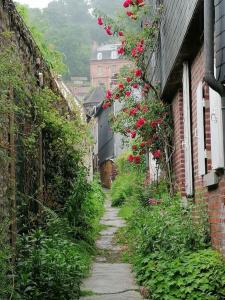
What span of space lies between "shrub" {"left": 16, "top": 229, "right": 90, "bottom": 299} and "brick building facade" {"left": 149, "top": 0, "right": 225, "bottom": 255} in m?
1.79

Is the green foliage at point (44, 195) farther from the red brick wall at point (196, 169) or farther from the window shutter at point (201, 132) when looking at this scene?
the window shutter at point (201, 132)

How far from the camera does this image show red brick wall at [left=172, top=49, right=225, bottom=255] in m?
5.73

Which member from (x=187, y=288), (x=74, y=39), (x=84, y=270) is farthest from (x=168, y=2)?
(x=74, y=39)

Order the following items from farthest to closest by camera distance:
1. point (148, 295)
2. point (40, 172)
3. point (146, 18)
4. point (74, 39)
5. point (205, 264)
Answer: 1. point (74, 39)
2. point (146, 18)
3. point (40, 172)
4. point (148, 295)
5. point (205, 264)

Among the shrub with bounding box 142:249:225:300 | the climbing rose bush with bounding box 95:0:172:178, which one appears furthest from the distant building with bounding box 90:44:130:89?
the shrub with bounding box 142:249:225:300

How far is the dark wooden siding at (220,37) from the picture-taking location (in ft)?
17.0

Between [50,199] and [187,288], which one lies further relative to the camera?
[50,199]

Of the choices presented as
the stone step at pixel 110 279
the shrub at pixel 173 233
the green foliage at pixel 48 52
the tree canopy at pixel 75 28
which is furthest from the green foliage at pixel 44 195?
the tree canopy at pixel 75 28

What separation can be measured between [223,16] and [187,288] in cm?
288

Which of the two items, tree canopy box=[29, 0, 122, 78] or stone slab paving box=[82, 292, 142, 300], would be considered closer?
stone slab paving box=[82, 292, 142, 300]

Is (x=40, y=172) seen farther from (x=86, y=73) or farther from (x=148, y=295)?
(x=86, y=73)

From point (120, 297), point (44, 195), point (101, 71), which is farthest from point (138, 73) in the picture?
point (101, 71)

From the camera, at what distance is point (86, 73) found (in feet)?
228

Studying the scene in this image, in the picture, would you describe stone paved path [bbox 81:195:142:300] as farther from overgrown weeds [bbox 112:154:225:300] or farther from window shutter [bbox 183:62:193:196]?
window shutter [bbox 183:62:193:196]
